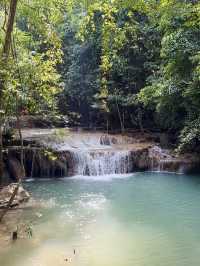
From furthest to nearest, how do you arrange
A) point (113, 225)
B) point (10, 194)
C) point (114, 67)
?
point (114, 67) → point (10, 194) → point (113, 225)

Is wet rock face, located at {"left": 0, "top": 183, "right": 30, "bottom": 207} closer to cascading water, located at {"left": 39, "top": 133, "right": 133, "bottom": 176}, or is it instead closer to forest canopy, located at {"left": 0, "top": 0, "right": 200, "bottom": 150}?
forest canopy, located at {"left": 0, "top": 0, "right": 200, "bottom": 150}

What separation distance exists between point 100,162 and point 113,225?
707 cm

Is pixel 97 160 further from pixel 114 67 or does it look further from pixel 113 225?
pixel 113 225

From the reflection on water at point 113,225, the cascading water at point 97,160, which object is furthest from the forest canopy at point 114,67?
the reflection on water at point 113,225

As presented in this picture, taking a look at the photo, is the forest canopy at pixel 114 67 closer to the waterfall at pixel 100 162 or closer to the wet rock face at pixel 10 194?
the waterfall at pixel 100 162

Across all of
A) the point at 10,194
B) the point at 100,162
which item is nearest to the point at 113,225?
the point at 10,194

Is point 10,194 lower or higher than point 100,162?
lower

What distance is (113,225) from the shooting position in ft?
30.5

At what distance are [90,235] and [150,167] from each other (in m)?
8.31

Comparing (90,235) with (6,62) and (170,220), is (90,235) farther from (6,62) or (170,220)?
(6,62)

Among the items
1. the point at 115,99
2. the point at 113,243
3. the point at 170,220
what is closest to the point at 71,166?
the point at 115,99

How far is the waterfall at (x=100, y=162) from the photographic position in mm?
16312

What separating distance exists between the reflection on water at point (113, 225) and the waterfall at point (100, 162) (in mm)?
1823

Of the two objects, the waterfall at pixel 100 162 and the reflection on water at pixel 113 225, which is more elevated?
the waterfall at pixel 100 162
